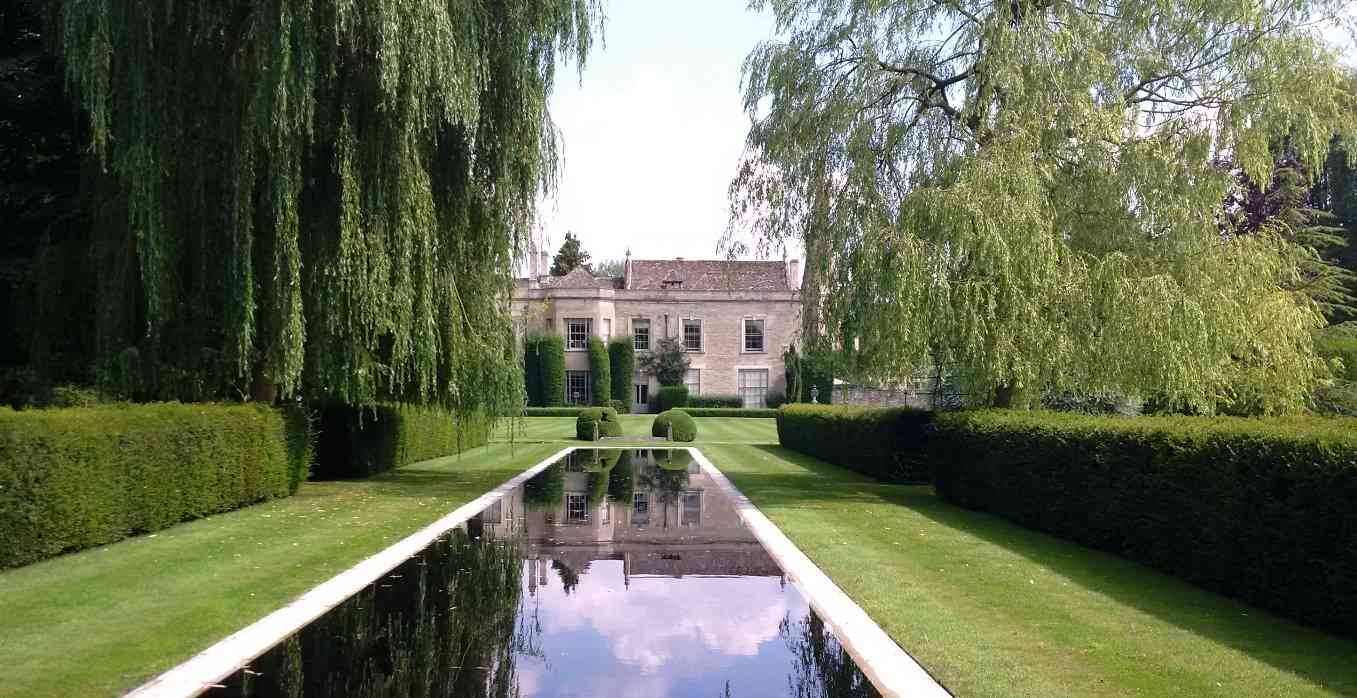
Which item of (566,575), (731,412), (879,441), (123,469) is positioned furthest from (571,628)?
(731,412)

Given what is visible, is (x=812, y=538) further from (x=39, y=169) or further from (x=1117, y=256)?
(x=39, y=169)

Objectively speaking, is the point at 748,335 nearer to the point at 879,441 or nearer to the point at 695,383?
the point at 695,383

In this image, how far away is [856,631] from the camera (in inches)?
268

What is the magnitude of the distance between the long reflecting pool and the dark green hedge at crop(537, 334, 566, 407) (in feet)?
132

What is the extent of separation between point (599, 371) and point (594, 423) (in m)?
21.0

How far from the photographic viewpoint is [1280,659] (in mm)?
6145

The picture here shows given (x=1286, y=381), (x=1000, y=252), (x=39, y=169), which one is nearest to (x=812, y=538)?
(x=1000, y=252)

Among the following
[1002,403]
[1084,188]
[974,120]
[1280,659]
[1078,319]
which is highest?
[974,120]

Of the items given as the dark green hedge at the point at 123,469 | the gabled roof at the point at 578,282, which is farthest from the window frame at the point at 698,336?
the dark green hedge at the point at 123,469

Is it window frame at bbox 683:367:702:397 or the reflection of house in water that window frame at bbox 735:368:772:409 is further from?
the reflection of house in water

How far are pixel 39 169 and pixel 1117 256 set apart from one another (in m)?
14.4

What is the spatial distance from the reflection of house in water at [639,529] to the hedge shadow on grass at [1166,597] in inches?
60.1

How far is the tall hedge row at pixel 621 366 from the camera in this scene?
175 feet

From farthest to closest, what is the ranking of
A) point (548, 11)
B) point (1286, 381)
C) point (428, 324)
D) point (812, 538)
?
point (1286, 381), point (548, 11), point (428, 324), point (812, 538)
